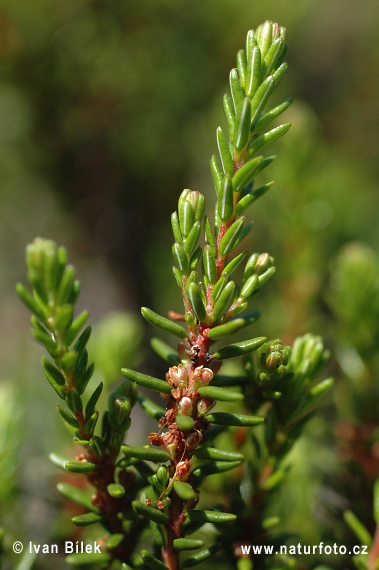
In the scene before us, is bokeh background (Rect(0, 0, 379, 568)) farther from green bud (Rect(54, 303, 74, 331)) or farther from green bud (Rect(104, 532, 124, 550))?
green bud (Rect(54, 303, 74, 331))

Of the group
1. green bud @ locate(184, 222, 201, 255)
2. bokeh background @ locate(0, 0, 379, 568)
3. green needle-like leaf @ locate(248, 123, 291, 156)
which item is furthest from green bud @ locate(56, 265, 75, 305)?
bokeh background @ locate(0, 0, 379, 568)

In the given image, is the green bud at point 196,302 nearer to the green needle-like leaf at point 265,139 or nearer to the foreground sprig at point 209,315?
the foreground sprig at point 209,315

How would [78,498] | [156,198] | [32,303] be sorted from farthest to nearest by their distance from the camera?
1. [156,198]
2. [78,498]
3. [32,303]

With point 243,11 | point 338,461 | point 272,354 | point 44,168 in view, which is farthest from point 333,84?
point 272,354

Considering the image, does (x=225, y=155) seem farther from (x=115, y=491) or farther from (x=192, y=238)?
(x=115, y=491)

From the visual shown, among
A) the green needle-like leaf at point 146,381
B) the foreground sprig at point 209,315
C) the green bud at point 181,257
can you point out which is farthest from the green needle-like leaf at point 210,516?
the green bud at point 181,257

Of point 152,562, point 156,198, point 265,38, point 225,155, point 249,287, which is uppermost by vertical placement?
point 156,198

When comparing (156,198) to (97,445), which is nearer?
(97,445)

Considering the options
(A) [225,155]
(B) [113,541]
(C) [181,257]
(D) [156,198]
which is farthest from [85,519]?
(D) [156,198]
